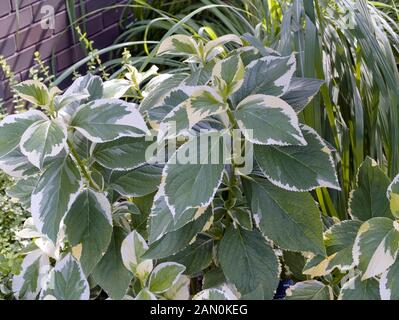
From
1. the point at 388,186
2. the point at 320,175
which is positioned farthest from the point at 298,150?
the point at 388,186

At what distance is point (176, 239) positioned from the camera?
38.1 inches

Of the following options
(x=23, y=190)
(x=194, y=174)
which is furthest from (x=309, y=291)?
(x=23, y=190)

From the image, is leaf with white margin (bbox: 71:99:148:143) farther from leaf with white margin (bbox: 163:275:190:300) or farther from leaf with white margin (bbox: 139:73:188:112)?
leaf with white margin (bbox: 163:275:190:300)

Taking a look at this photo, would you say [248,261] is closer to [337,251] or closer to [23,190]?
[337,251]

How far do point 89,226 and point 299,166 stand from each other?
1.11 feet

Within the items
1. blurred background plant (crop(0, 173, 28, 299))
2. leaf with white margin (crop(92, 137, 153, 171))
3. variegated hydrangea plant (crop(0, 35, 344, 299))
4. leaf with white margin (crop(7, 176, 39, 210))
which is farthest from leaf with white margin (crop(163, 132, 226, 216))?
blurred background plant (crop(0, 173, 28, 299))

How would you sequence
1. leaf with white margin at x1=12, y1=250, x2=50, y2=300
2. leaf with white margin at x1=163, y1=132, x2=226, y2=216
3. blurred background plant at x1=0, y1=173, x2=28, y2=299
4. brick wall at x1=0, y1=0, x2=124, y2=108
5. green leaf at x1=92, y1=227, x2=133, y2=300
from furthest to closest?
brick wall at x1=0, y1=0, x2=124, y2=108, blurred background plant at x1=0, y1=173, x2=28, y2=299, leaf with white margin at x1=12, y1=250, x2=50, y2=300, green leaf at x1=92, y1=227, x2=133, y2=300, leaf with white margin at x1=163, y1=132, x2=226, y2=216

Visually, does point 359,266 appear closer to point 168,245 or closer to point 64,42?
point 168,245

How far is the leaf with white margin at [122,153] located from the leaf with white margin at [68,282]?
0.16 metres

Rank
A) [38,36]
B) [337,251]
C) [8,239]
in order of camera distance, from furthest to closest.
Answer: [38,36], [8,239], [337,251]

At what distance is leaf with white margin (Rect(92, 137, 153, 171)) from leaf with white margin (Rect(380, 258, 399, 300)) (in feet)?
1.31

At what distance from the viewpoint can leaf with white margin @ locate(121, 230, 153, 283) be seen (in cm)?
97

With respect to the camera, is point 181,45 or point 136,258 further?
point 181,45

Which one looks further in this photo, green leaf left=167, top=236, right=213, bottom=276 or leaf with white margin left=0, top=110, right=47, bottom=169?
green leaf left=167, top=236, right=213, bottom=276
